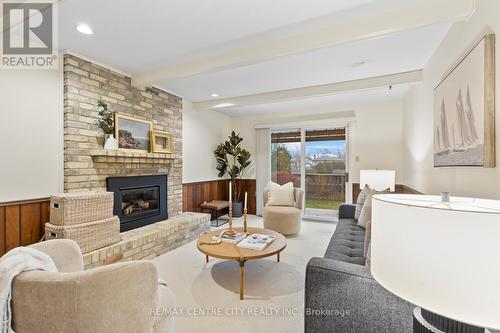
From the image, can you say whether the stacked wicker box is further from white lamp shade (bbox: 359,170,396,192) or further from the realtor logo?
white lamp shade (bbox: 359,170,396,192)

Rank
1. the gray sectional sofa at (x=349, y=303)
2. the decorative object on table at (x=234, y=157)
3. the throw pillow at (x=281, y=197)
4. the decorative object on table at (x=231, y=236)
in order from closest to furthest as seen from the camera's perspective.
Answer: the gray sectional sofa at (x=349, y=303), the decorative object on table at (x=231, y=236), the throw pillow at (x=281, y=197), the decorative object on table at (x=234, y=157)

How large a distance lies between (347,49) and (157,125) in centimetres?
296

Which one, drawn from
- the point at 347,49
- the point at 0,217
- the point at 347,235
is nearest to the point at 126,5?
the point at 347,49

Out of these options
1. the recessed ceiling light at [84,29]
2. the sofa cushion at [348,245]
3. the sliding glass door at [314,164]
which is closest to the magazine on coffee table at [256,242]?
the sofa cushion at [348,245]

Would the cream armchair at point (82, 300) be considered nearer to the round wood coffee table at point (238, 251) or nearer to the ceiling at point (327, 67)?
the round wood coffee table at point (238, 251)

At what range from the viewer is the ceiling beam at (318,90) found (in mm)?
3301

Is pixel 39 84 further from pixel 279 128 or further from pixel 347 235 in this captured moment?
pixel 279 128

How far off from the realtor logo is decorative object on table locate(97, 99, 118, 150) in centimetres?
61

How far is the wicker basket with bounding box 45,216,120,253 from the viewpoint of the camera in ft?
8.14

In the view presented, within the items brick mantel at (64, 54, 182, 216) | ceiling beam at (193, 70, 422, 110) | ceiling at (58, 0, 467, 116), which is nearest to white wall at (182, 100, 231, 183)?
ceiling beam at (193, 70, 422, 110)

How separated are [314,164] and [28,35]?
4886mm

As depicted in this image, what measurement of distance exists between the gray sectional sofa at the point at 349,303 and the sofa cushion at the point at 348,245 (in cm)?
72

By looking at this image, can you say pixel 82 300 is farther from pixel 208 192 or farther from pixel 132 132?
pixel 208 192

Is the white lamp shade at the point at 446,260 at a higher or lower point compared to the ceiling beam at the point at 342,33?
lower
